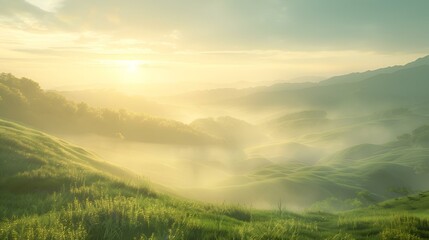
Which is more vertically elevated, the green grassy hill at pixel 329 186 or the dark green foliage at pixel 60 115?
the dark green foliage at pixel 60 115

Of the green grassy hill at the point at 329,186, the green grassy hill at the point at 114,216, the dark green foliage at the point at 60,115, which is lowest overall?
the green grassy hill at the point at 329,186

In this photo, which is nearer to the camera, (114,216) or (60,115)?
(114,216)

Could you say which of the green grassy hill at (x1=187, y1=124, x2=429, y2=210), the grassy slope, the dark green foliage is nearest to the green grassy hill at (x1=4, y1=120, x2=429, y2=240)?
→ the grassy slope

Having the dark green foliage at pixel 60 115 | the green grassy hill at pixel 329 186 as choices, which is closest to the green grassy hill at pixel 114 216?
the green grassy hill at pixel 329 186

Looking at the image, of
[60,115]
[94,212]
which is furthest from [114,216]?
[60,115]

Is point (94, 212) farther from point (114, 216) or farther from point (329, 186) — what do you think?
point (329, 186)

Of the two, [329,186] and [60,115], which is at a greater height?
[60,115]

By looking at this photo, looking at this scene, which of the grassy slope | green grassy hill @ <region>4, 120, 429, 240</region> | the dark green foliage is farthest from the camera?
the dark green foliage

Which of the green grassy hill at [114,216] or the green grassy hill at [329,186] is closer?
the green grassy hill at [114,216]

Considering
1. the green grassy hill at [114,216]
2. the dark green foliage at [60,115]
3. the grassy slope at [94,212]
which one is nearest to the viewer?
the grassy slope at [94,212]

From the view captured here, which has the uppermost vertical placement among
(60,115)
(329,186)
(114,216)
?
(60,115)

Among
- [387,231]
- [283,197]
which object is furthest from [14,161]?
[283,197]

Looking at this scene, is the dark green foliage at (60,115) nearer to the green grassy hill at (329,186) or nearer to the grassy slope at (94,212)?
the green grassy hill at (329,186)

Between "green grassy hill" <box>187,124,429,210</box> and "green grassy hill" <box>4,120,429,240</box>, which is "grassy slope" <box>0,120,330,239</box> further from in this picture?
"green grassy hill" <box>187,124,429,210</box>
